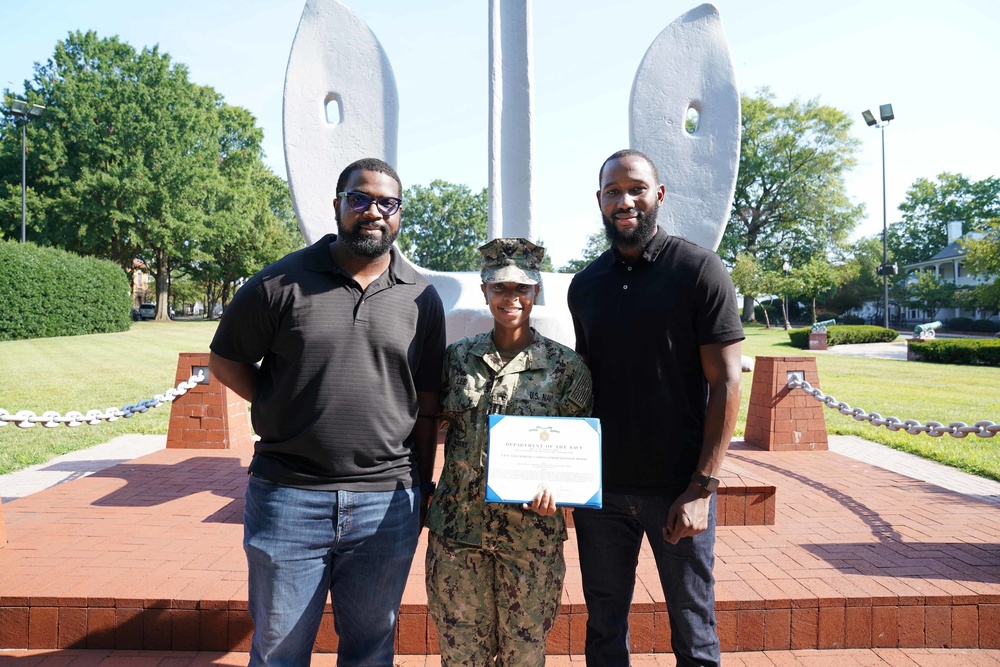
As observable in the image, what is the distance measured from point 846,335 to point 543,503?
24289mm

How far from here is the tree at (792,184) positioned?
117 ft

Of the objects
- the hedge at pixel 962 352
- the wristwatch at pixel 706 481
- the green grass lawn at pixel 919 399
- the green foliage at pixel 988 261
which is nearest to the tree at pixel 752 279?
the green foliage at pixel 988 261

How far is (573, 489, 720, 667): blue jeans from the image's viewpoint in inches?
71.3

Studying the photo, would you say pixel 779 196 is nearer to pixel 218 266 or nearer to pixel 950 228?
pixel 950 228

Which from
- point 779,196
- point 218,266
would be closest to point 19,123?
point 218,266

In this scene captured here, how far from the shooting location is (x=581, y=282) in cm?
201

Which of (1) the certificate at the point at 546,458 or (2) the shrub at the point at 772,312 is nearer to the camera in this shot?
(1) the certificate at the point at 546,458

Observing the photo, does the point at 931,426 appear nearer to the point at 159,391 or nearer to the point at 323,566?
the point at 323,566

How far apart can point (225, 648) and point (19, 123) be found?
101 feet

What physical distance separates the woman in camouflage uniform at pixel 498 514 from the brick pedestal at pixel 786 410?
14.9 feet

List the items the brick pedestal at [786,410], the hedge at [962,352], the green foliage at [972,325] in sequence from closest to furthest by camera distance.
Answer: the brick pedestal at [786,410], the hedge at [962,352], the green foliage at [972,325]

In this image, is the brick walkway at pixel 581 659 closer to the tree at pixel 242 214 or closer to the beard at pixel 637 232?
the beard at pixel 637 232

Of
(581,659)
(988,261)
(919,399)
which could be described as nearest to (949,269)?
(988,261)

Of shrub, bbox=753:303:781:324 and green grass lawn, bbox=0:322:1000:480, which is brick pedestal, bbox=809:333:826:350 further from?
shrub, bbox=753:303:781:324
